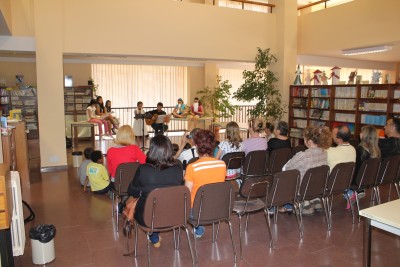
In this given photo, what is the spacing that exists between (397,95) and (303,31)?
11.1ft

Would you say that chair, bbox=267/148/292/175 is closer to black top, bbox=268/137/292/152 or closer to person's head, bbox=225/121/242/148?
black top, bbox=268/137/292/152

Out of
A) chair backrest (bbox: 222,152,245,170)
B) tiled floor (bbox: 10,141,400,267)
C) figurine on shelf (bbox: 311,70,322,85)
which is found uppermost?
figurine on shelf (bbox: 311,70,322,85)

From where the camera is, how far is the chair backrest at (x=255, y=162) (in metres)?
4.89

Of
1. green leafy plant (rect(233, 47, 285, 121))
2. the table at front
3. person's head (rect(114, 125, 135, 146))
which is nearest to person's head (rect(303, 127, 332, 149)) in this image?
the table at front

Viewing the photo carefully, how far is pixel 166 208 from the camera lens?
293 cm

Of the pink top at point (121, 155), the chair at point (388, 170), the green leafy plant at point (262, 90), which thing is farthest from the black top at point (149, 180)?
the green leafy plant at point (262, 90)

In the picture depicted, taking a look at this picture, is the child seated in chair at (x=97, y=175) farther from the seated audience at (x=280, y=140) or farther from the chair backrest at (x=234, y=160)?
the seated audience at (x=280, y=140)

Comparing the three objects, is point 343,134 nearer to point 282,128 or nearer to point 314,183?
point 282,128

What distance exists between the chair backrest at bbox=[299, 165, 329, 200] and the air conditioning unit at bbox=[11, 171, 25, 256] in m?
2.94

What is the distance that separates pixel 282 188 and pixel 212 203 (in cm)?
90

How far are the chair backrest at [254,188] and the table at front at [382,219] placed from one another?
48.3 inches

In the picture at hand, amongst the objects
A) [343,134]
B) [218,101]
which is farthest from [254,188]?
[218,101]

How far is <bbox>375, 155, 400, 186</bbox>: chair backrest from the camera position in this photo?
448cm

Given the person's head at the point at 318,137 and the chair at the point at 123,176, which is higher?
the person's head at the point at 318,137
